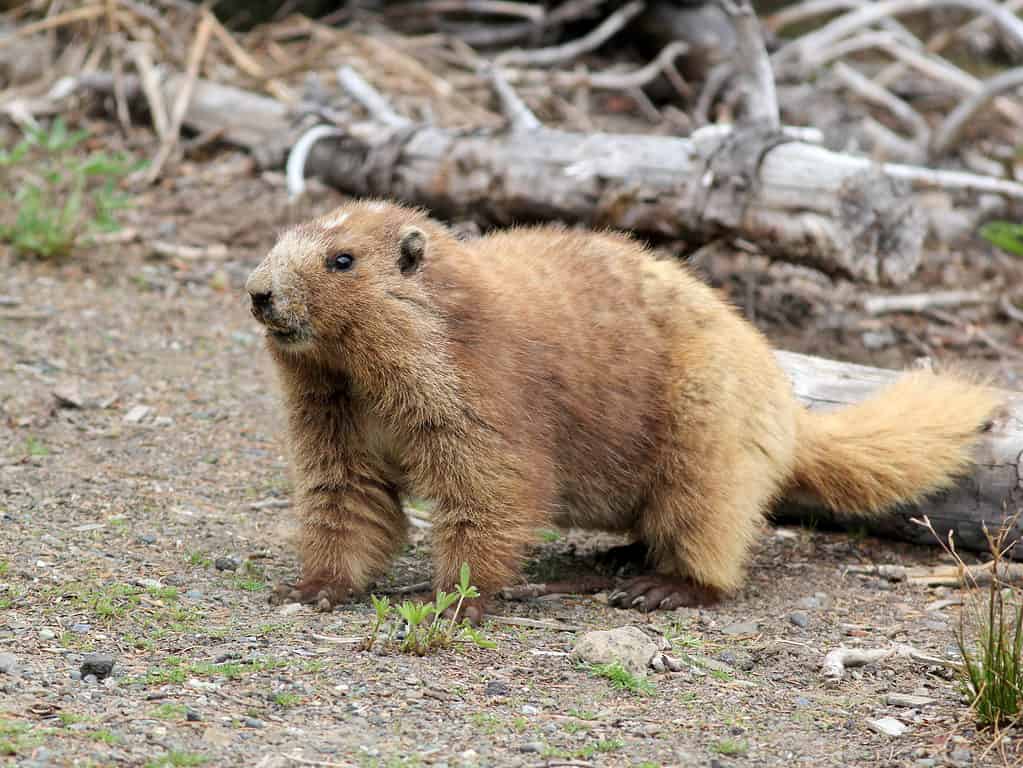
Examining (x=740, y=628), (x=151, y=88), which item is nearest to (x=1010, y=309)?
(x=740, y=628)

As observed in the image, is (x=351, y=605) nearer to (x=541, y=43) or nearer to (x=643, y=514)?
(x=643, y=514)

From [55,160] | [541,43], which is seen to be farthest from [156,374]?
[541,43]

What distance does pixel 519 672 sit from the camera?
4.56 m

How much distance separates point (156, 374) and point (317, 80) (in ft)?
11.0

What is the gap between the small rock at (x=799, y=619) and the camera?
544 centimetres

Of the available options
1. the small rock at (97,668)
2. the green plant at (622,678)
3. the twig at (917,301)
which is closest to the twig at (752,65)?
the twig at (917,301)

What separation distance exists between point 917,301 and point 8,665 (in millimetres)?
7348

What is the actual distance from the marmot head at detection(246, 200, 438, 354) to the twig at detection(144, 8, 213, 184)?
585 cm

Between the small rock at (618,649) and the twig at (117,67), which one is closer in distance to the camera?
the small rock at (618,649)

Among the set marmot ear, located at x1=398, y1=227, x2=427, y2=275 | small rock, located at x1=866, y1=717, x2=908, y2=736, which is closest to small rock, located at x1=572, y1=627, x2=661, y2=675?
small rock, located at x1=866, y1=717, x2=908, y2=736

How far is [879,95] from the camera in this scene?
12531 mm

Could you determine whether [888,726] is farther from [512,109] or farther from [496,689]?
[512,109]

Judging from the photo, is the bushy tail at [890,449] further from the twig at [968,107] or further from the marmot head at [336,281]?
the twig at [968,107]

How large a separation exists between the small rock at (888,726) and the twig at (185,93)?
7.90 m
